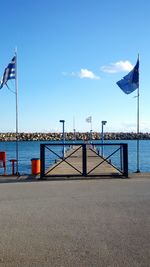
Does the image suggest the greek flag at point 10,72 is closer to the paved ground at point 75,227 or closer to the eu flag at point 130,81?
the eu flag at point 130,81

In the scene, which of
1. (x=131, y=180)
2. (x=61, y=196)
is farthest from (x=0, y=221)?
(x=131, y=180)

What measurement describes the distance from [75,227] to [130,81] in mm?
13275

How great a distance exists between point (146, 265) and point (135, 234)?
1701 mm

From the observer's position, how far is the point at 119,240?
759 centimetres

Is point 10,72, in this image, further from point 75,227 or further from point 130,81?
point 75,227

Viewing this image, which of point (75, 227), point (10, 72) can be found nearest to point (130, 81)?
point (10, 72)

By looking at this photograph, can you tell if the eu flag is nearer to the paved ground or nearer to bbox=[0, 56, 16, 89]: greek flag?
bbox=[0, 56, 16, 89]: greek flag

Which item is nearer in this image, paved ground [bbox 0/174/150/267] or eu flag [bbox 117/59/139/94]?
paved ground [bbox 0/174/150/267]

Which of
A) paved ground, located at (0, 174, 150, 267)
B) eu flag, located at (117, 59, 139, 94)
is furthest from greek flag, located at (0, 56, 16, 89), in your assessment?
paved ground, located at (0, 174, 150, 267)

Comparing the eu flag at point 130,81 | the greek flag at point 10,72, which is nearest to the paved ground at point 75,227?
the eu flag at point 130,81

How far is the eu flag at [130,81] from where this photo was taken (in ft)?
68.5

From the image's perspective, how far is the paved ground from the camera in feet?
21.7

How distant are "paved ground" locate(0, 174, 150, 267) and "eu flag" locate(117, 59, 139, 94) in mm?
7508

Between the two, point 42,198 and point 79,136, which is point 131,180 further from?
point 79,136
